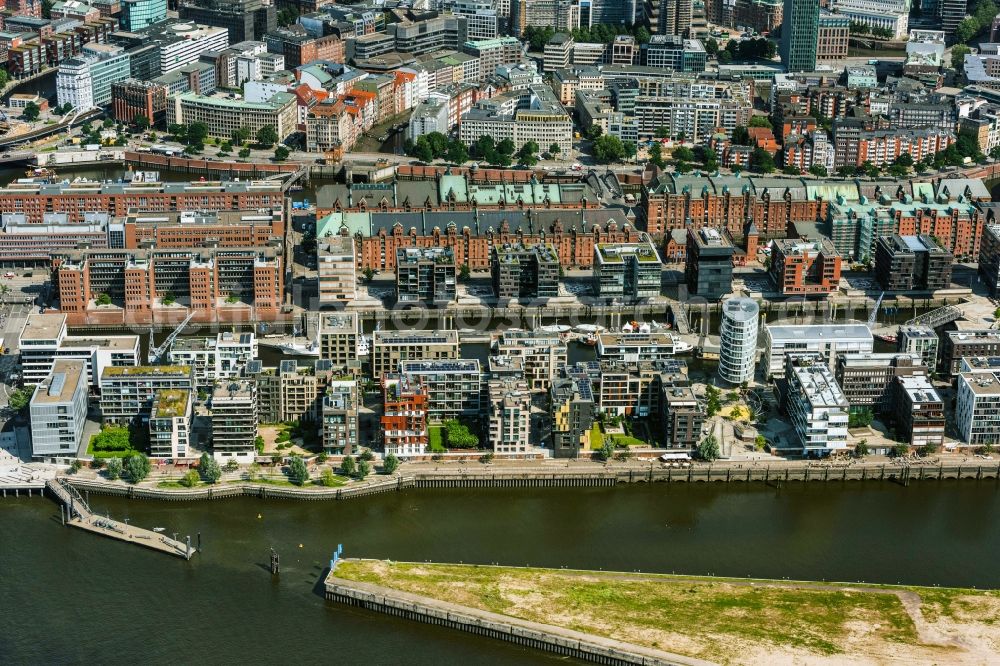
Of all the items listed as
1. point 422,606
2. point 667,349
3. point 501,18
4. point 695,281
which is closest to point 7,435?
point 422,606

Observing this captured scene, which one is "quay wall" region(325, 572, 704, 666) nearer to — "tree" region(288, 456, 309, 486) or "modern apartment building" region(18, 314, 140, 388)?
"tree" region(288, 456, 309, 486)

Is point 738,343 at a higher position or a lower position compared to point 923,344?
higher

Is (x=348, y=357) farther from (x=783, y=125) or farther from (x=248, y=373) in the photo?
(x=783, y=125)

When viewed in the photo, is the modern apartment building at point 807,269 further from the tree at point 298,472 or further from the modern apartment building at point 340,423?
the tree at point 298,472

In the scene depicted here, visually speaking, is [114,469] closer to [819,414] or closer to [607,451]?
[607,451]

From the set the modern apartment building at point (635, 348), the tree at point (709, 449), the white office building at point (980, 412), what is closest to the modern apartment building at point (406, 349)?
the modern apartment building at point (635, 348)

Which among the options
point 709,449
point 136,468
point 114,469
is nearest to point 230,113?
point 114,469
